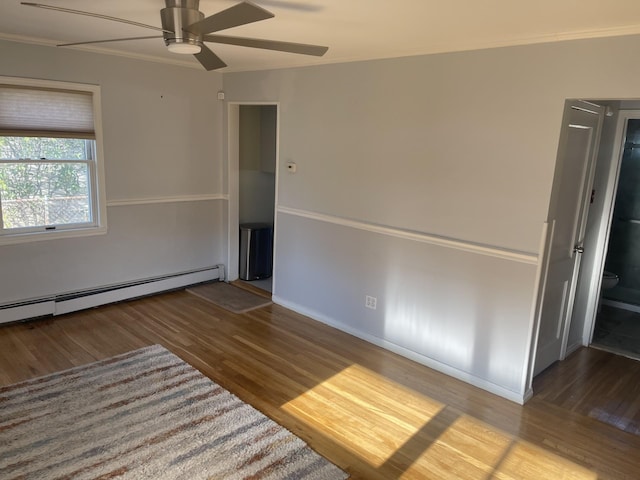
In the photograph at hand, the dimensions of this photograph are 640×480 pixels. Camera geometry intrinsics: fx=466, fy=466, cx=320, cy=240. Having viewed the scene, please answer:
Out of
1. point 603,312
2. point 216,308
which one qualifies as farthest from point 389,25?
point 603,312

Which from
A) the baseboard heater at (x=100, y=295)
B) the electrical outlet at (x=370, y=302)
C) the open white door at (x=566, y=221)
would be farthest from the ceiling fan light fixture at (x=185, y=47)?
the baseboard heater at (x=100, y=295)

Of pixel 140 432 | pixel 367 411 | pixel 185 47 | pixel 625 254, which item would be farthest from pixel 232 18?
pixel 625 254

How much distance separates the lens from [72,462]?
7.77 ft

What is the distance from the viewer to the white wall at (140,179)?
3939mm

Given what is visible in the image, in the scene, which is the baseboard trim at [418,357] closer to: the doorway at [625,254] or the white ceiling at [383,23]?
the doorway at [625,254]

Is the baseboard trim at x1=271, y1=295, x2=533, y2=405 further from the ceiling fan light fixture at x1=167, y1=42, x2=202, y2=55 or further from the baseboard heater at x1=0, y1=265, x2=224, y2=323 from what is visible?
the ceiling fan light fixture at x1=167, y1=42, x2=202, y2=55

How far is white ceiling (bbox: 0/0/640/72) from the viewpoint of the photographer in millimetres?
2236

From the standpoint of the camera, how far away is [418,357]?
364cm

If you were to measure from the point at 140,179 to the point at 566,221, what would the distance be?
3728mm

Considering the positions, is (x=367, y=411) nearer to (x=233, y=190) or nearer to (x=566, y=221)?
(x=566, y=221)

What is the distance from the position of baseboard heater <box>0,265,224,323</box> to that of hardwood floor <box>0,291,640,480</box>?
0.30ft

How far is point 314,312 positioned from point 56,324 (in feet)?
7.41

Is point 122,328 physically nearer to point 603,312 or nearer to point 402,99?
point 402,99

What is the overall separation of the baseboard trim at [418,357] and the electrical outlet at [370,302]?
0.26 metres
